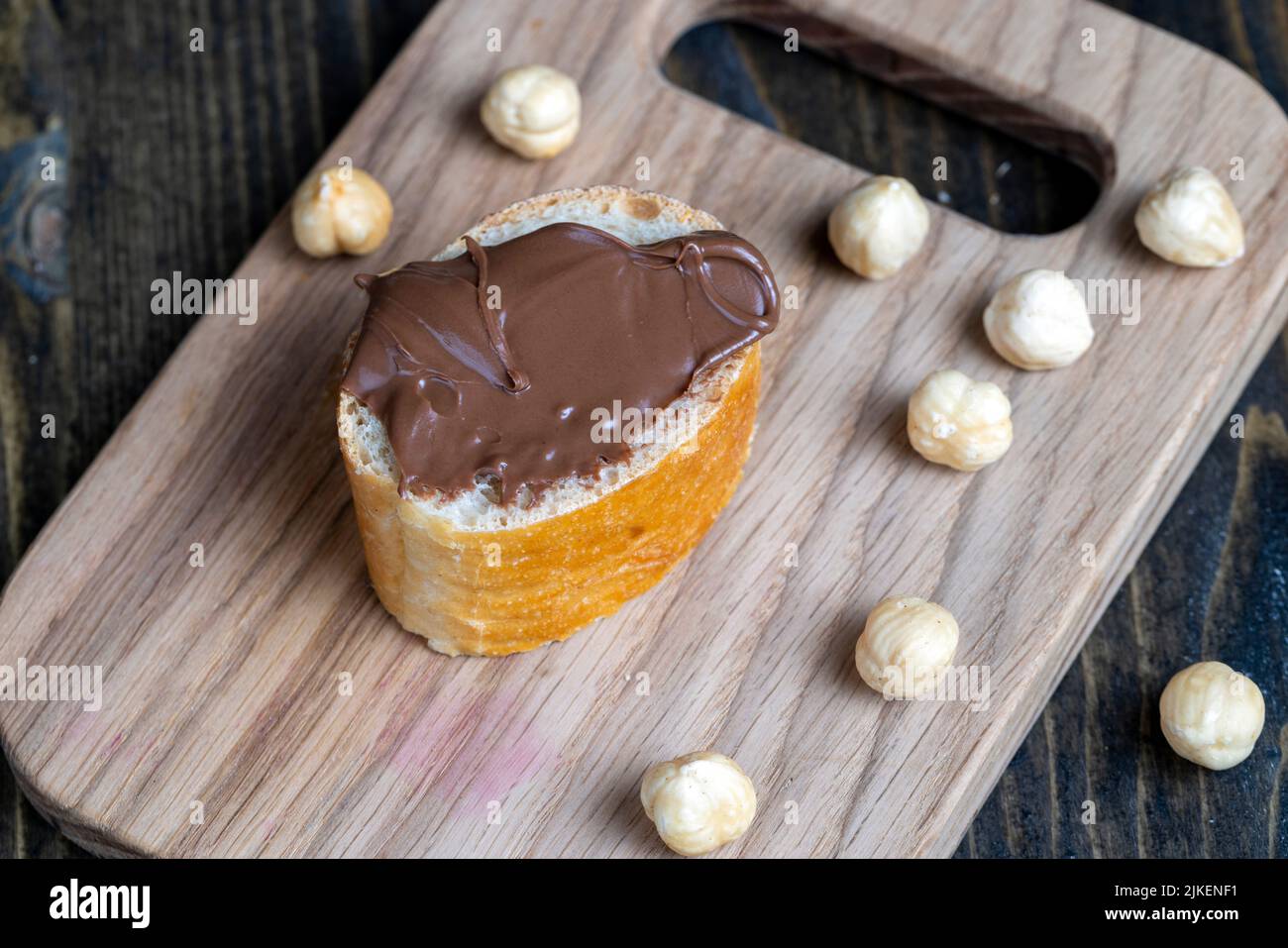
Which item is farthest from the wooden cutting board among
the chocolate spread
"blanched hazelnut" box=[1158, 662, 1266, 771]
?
the chocolate spread

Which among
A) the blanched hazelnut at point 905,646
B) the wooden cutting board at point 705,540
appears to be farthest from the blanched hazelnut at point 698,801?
the blanched hazelnut at point 905,646

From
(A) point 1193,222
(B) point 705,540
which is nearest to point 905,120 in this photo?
(A) point 1193,222

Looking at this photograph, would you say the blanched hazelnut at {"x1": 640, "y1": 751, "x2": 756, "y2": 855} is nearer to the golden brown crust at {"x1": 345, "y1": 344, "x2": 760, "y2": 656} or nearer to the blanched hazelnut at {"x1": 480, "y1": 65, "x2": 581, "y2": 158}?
the golden brown crust at {"x1": 345, "y1": 344, "x2": 760, "y2": 656}

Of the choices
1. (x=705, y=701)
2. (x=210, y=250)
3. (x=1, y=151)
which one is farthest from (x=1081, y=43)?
(x=1, y=151)

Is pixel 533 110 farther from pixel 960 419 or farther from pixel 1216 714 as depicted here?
pixel 1216 714

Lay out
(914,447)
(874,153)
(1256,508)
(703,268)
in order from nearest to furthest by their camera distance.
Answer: (703,268), (914,447), (1256,508), (874,153)

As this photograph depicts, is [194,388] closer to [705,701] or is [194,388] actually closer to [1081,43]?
[705,701]
